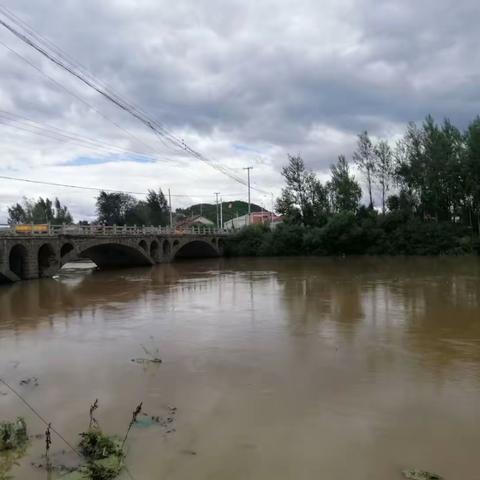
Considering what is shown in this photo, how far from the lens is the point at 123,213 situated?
419 feet

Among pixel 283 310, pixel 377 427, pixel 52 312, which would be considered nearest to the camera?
pixel 377 427

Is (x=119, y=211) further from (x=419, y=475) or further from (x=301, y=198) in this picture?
(x=419, y=475)

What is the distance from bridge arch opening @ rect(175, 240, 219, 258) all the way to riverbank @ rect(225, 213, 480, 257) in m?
7.91

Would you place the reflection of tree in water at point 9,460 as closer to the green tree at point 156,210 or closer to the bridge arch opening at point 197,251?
the bridge arch opening at point 197,251

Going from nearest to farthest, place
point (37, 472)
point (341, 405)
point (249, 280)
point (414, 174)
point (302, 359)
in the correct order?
point (37, 472)
point (341, 405)
point (302, 359)
point (249, 280)
point (414, 174)

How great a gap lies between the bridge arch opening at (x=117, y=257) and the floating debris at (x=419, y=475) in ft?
166

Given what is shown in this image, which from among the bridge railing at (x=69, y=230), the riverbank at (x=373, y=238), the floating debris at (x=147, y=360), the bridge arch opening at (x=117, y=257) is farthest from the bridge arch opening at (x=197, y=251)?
the floating debris at (x=147, y=360)

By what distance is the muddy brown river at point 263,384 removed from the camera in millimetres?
7711

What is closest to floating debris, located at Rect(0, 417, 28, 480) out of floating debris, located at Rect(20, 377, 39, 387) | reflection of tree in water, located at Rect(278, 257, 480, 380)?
floating debris, located at Rect(20, 377, 39, 387)

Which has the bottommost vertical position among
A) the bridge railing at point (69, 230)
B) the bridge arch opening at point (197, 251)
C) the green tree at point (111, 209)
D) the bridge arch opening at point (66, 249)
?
the bridge arch opening at point (197, 251)

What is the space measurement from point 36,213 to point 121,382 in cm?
12958

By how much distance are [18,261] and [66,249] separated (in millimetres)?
5635

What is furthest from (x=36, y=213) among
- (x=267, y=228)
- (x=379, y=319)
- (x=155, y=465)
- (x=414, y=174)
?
(x=155, y=465)

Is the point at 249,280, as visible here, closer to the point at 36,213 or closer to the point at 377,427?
the point at 377,427
